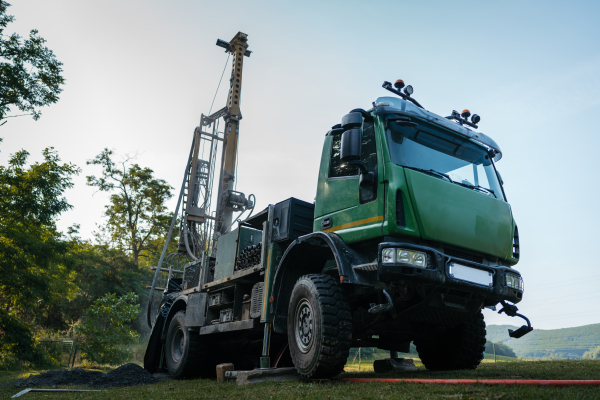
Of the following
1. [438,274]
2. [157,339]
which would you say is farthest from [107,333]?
[438,274]

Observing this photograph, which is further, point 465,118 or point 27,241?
point 27,241

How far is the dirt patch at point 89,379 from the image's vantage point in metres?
8.02

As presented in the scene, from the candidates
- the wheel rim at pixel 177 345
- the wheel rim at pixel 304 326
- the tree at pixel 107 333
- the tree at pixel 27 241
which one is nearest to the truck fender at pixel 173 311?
the wheel rim at pixel 177 345

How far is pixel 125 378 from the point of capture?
335 inches

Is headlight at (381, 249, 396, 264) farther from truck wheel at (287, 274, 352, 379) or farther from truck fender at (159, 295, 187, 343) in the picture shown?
truck fender at (159, 295, 187, 343)

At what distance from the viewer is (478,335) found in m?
6.72

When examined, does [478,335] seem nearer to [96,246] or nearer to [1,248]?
[1,248]

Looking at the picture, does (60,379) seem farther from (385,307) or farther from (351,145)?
(351,145)

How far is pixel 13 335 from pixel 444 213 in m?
16.7

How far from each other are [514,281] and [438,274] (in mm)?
1298

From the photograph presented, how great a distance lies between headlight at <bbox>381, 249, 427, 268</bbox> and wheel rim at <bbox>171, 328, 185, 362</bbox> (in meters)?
6.06

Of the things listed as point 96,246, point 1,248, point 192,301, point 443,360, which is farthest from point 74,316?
point 443,360

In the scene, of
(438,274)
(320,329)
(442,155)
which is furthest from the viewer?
(442,155)

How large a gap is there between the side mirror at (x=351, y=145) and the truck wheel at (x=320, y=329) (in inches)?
57.3
